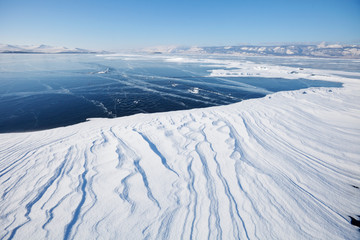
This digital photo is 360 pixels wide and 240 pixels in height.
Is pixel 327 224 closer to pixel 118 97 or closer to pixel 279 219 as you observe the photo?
pixel 279 219

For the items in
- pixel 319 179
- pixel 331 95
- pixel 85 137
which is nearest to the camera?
pixel 319 179

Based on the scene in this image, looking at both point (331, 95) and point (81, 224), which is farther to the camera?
point (331, 95)

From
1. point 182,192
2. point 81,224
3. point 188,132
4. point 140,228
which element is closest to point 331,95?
point 188,132

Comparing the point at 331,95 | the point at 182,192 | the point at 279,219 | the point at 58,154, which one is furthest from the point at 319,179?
the point at 331,95

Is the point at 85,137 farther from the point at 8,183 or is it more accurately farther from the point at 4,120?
the point at 4,120

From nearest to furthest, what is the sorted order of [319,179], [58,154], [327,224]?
[327,224]
[319,179]
[58,154]

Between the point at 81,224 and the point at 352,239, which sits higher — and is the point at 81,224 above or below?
above
